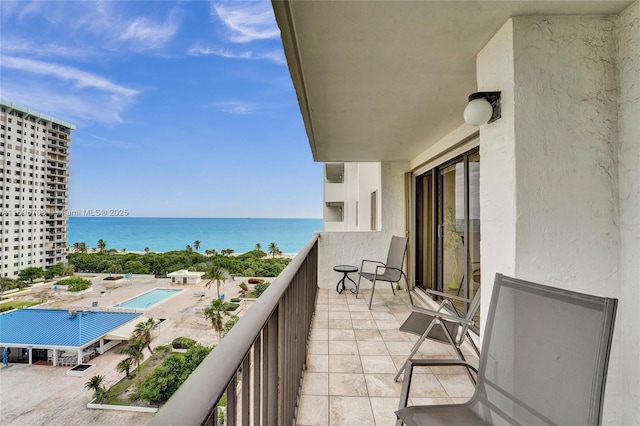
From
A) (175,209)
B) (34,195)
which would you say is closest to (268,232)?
(175,209)

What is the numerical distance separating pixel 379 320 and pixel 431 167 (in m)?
2.32

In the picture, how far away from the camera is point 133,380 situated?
1086 centimetres

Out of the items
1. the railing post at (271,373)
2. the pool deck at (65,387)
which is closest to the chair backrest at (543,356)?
the railing post at (271,373)

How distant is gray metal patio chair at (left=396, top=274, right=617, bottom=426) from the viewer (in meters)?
1.01

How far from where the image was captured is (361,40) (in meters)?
1.78

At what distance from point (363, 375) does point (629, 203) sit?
81.4 inches

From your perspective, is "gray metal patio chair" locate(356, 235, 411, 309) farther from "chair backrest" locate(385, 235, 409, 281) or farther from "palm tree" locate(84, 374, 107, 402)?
"palm tree" locate(84, 374, 107, 402)

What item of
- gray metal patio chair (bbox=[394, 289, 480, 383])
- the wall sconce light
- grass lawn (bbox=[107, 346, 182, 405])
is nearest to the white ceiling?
the wall sconce light

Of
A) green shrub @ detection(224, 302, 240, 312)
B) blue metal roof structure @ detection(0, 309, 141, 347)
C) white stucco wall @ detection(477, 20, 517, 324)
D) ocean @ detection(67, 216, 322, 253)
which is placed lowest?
A: blue metal roof structure @ detection(0, 309, 141, 347)

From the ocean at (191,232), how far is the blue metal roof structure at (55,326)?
26326 millimetres

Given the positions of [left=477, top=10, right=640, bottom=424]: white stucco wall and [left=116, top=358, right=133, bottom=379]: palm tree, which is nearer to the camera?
[left=477, top=10, right=640, bottom=424]: white stucco wall

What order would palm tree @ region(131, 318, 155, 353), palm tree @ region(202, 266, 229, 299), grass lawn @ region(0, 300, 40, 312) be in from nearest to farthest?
palm tree @ region(131, 318, 155, 353), grass lawn @ region(0, 300, 40, 312), palm tree @ region(202, 266, 229, 299)

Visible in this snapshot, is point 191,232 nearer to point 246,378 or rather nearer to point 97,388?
point 97,388

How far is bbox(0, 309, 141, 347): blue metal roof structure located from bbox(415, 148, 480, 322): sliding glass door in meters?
12.9
